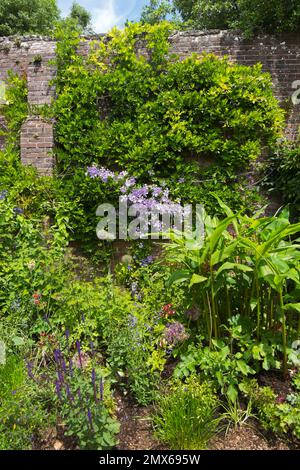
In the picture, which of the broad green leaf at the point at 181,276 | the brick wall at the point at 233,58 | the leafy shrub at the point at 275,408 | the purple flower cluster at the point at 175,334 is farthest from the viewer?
the brick wall at the point at 233,58

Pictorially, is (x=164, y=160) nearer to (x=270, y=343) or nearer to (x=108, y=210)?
(x=108, y=210)

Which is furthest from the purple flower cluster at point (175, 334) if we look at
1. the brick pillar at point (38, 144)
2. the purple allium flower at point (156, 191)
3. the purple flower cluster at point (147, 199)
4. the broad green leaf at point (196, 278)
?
the brick pillar at point (38, 144)

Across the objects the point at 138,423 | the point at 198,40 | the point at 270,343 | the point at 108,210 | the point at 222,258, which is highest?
the point at 198,40

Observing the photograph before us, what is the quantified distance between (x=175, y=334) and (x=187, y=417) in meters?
0.66

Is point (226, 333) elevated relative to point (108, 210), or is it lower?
lower

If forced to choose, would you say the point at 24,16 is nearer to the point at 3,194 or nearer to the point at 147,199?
the point at 3,194

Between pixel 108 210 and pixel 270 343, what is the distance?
99.9 inches

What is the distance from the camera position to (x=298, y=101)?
15.0 feet

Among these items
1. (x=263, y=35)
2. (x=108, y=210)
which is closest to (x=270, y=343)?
(x=108, y=210)

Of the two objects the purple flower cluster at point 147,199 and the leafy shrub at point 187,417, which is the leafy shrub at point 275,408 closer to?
the leafy shrub at point 187,417

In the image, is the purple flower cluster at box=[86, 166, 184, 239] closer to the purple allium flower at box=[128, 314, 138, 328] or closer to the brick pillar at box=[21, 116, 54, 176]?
the brick pillar at box=[21, 116, 54, 176]

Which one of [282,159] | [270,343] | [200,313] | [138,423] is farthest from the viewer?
[282,159]

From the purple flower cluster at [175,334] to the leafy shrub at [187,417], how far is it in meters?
0.41

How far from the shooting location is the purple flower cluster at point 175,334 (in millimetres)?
2789
